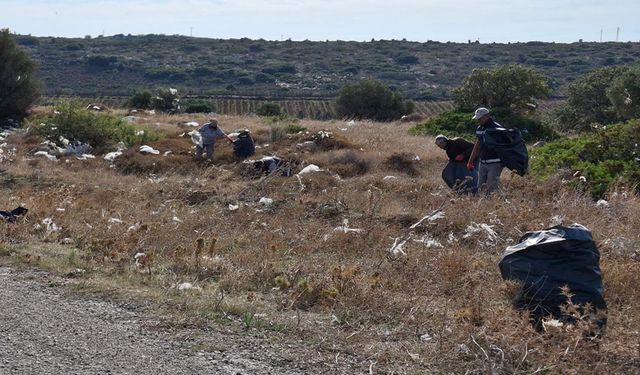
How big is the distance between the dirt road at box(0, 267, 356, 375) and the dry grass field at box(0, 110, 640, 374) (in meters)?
0.24

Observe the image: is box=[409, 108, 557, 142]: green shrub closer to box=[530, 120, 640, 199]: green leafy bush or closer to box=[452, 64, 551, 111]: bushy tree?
box=[452, 64, 551, 111]: bushy tree

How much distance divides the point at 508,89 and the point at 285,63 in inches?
2391

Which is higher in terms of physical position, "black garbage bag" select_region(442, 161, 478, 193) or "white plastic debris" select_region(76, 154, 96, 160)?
"black garbage bag" select_region(442, 161, 478, 193)

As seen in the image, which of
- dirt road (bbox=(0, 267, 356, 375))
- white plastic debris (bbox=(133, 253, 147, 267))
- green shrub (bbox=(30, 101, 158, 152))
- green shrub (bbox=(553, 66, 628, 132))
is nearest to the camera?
dirt road (bbox=(0, 267, 356, 375))

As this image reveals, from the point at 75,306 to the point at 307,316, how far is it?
169 centimetres

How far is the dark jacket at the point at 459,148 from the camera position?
410 inches

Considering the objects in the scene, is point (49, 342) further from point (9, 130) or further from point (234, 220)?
point (9, 130)

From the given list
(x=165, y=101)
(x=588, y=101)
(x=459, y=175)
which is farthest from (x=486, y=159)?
(x=165, y=101)

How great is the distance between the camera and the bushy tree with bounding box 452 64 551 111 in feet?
74.0

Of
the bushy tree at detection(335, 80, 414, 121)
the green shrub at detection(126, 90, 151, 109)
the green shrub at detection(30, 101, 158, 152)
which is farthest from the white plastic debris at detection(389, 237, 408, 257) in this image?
the green shrub at detection(126, 90, 151, 109)

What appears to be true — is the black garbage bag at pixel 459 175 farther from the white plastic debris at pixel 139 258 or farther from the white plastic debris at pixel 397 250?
the white plastic debris at pixel 139 258

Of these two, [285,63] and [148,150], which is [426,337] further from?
[285,63]

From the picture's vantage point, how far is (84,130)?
16.3m

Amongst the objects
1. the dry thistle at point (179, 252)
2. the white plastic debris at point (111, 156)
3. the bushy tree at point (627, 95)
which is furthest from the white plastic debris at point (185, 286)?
the bushy tree at point (627, 95)
